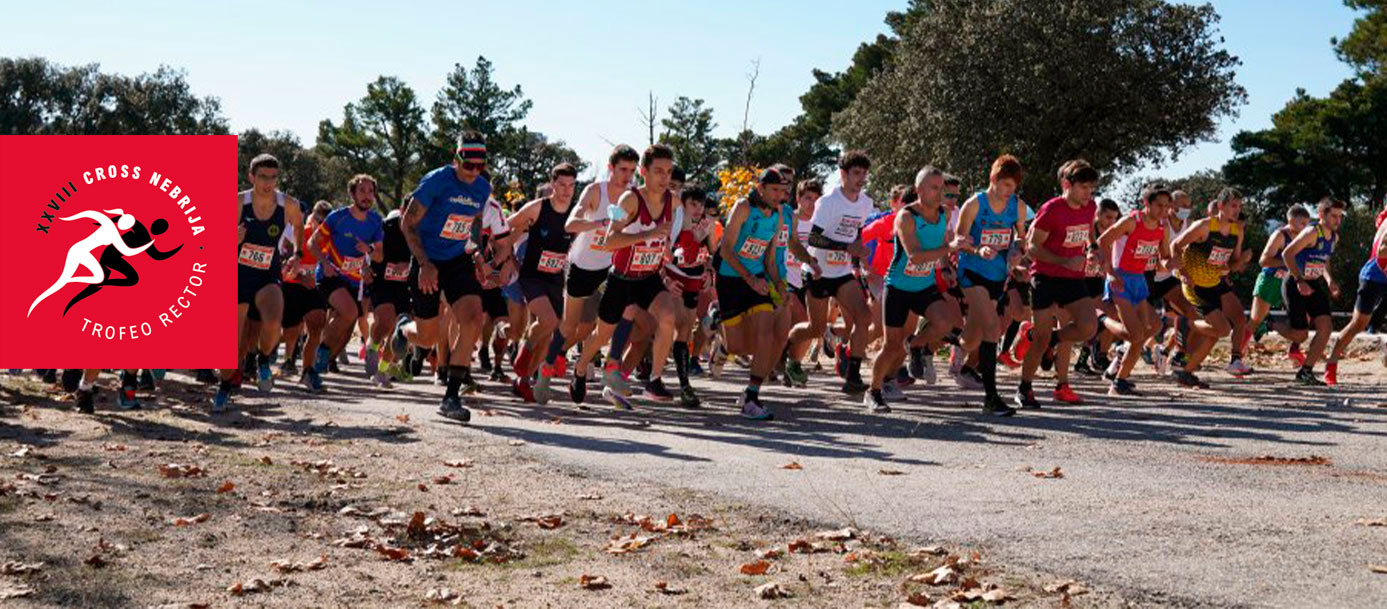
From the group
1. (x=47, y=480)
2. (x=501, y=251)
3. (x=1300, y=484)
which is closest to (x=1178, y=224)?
(x=501, y=251)

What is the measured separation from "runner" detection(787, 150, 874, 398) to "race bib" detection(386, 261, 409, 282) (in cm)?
368

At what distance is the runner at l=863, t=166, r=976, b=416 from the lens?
11.1 meters

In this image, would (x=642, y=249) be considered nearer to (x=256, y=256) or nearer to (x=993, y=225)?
(x=993, y=225)

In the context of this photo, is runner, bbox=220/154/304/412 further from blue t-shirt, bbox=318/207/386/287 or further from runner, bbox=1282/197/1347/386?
runner, bbox=1282/197/1347/386

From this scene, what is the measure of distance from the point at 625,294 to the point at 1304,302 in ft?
26.5

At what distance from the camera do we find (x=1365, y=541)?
5910mm

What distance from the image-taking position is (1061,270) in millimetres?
12008

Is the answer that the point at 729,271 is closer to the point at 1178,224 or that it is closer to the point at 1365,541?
the point at 1365,541

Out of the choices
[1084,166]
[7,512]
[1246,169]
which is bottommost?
[7,512]

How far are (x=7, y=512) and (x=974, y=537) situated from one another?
14.1ft

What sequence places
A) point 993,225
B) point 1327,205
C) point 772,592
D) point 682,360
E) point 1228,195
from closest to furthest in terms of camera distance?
point 772,592
point 993,225
point 682,360
point 1228,195
point 1327,205

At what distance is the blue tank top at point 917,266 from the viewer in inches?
439

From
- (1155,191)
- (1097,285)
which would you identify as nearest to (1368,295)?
(1097,285)

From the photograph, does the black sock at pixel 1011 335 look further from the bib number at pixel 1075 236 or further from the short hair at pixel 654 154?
the short hair at pixel 654 154
